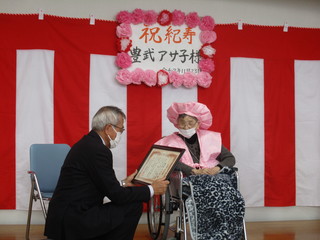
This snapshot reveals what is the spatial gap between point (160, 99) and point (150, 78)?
255 millimetres

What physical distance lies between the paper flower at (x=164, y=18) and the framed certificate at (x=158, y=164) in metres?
1.57

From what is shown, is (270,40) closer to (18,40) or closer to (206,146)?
(206,146)

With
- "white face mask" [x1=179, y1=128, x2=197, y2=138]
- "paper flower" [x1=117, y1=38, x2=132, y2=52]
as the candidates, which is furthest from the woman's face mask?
"paper flower" [x1=117, y1=38, x2=132, y2=52]

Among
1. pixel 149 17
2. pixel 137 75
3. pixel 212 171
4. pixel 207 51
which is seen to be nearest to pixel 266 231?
pixel 212 171

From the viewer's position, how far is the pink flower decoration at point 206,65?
4.09 meters

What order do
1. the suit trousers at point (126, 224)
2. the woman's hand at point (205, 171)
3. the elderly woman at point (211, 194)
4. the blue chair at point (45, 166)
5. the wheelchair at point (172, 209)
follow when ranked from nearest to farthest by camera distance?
the suit trousers at point (126, 224) < the elderly woman at point (211, 194) < the wheelchair at point (172, 209) < the woman's hand at point (205, 171) < the blue chair at point (45, 166)

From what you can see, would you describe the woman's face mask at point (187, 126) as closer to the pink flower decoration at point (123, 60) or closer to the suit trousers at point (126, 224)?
the pink flower decoration at point (123, 60)

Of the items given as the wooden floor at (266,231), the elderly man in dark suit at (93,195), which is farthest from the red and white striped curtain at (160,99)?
the elderly man in dark suit at (93,195)

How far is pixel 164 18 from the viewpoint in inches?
161

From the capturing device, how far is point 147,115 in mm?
4109

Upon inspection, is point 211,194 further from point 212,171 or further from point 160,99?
point 160,99

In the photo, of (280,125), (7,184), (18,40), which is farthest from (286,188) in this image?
(18,40)

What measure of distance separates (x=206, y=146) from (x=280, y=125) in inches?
44.3

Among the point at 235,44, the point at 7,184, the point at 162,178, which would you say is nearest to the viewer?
the point at 162,178
